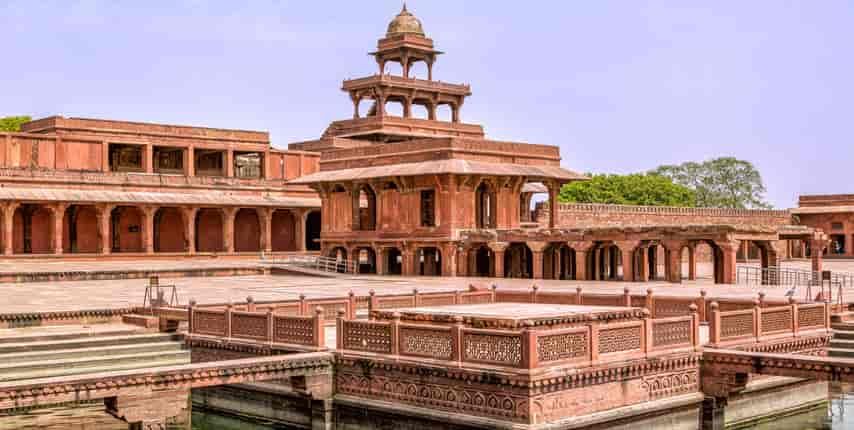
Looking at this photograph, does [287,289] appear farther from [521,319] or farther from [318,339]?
[521,319]

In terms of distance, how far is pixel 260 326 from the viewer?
18203 mm

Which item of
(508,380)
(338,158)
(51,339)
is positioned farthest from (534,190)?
(508,380)

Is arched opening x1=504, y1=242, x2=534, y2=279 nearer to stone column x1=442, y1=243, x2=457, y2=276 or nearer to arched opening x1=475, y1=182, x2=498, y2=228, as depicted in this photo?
arched opening x1=475, y1=182, x2=498, y2=228

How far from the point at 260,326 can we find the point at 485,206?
83.4 ft

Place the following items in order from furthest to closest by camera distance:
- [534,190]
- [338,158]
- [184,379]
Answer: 1. [534,190]
2. [338,158]
3. [184,379]

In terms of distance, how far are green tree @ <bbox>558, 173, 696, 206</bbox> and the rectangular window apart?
3479 centimetres

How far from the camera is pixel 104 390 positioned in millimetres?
14203

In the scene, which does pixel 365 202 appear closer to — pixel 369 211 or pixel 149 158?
Answer: pixel 369 211

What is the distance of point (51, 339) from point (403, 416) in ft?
23.6

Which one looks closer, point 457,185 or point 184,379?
point 184,379

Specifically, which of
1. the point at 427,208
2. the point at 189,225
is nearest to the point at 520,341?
the point at 427,208

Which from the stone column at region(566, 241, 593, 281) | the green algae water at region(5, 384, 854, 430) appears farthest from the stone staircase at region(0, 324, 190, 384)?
the stone column at region(566, 241, 593, 281)

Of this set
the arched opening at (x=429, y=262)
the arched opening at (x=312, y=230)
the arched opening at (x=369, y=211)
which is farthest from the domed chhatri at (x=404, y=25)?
the arched opening at (x=429, y=262)

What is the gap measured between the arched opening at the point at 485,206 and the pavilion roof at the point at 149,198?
12877 millimetres
